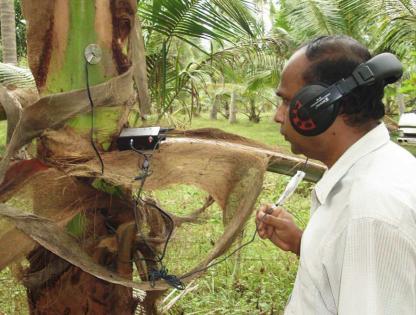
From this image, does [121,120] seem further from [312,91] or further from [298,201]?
[298,201]

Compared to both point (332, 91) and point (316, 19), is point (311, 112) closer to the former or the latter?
point (332, 91)

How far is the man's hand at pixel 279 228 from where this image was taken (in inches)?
65.7

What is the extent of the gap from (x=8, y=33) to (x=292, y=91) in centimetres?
435

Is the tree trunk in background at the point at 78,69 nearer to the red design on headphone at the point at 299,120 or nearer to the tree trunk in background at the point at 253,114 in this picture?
the red design on headphone at the point at 299,120

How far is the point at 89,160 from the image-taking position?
1.56 meters

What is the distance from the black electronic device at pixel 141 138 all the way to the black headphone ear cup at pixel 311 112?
1.54 ft

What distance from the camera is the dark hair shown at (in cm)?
126

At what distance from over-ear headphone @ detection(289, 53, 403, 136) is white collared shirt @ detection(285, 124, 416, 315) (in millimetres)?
107

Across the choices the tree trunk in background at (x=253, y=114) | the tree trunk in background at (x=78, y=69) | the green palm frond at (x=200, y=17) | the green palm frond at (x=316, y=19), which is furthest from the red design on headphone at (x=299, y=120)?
the tree trunk in background at (x=253, y=114)

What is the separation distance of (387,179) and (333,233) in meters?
0.16

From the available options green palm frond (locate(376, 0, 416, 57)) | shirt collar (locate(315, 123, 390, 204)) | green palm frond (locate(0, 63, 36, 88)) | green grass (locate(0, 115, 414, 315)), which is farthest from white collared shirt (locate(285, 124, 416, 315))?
green palm frond (locate(376, 0, 416, 57))

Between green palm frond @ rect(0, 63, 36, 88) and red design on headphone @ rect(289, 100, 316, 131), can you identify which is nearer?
red design on headphone @ rect(289, 100, 316, 131)

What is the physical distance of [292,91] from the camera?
52.8 inches

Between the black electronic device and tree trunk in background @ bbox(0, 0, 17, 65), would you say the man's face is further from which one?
tree trunk in background @ bbox(0, 0, 17, 65)
